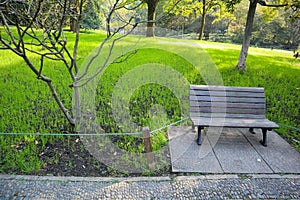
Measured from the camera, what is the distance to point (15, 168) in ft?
9.39

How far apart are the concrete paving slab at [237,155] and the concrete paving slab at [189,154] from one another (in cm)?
13

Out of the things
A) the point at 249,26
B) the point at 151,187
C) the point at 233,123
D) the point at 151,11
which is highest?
the point at 151,11

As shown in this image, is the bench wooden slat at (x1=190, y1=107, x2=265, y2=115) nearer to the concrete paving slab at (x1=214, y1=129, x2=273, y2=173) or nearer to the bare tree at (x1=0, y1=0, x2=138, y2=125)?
the concrete paving slab at (x1=214, y1=129, x2=273, y2=173)

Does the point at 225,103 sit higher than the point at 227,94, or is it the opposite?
the point at 227,94

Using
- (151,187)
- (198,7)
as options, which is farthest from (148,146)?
(198,7)

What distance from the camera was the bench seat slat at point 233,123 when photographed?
11.0 ft

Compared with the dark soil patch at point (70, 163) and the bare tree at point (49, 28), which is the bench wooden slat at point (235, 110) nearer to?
the dark soil patch at point (70, 163)

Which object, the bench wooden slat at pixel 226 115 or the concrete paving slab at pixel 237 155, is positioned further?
the bench wooden slat at pixel 226 115

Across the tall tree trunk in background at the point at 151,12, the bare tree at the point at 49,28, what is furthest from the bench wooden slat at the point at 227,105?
the bare tree at the point at 49,28

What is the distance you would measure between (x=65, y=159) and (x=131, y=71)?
4418 millimetres

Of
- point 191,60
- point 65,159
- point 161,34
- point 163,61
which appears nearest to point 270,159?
point 65,159

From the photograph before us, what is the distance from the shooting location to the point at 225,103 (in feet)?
12.5

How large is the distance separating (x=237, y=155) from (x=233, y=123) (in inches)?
18.4

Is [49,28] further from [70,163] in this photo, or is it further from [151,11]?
[151,11]
